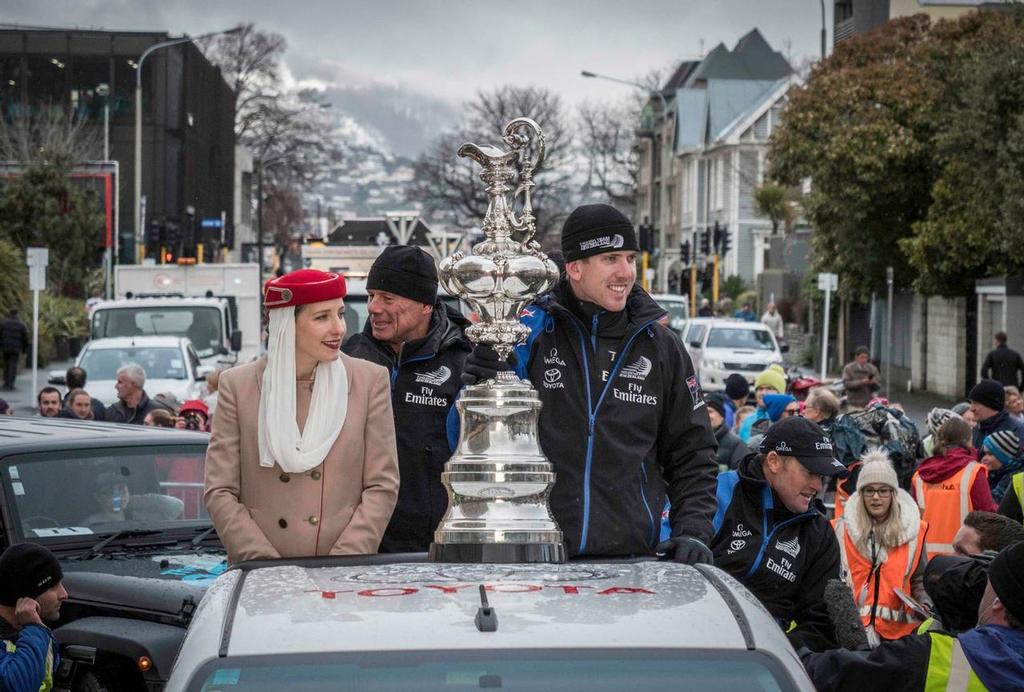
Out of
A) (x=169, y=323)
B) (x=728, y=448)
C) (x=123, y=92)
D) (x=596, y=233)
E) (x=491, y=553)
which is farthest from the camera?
(x=123, y=92)

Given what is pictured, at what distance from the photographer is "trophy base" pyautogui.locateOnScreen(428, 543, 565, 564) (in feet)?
14.2

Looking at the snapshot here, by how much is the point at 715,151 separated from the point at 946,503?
7749cm

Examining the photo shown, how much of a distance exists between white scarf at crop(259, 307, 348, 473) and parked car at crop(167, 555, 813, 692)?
141 centimetres

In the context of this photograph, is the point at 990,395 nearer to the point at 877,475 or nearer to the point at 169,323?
the point at 877,475

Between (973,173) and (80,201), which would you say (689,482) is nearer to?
(973,173)

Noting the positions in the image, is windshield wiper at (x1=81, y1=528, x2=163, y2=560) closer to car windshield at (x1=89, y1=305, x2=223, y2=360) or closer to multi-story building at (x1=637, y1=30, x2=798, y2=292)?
car windshield at (x1=89, y1=305, x2=223, y2=360)

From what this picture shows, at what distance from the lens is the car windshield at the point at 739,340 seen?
35406 mm

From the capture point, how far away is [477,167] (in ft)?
279

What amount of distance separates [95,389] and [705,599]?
1804cm

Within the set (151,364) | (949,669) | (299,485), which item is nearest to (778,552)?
(949,669)

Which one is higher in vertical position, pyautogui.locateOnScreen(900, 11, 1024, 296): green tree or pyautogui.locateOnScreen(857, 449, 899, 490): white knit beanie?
pyautogui.locateOnScreen(900, 11, 1024, 296): green tree

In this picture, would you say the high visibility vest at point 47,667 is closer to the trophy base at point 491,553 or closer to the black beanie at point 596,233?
the trophy base at point 491,553

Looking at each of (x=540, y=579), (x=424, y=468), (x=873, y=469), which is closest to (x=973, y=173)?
(x=873, y=469)

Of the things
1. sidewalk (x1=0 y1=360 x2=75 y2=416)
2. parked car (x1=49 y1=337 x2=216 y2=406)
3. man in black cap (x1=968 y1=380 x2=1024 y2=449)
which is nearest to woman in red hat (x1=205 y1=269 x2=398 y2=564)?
man in black cap (x1=968 y1=380 x2=1024 y2=449)
